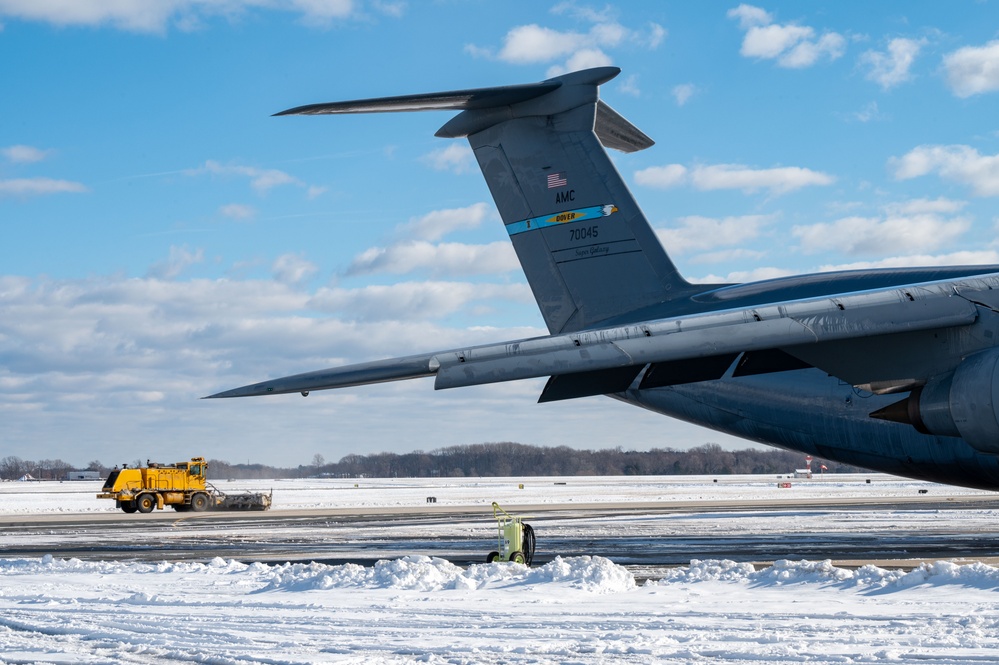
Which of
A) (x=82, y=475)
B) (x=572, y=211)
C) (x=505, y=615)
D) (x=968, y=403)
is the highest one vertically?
(x=572, y=211)

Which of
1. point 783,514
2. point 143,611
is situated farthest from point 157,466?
point 143,611

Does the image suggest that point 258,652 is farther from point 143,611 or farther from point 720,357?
point 720,357

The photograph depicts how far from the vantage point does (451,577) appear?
46.4ft

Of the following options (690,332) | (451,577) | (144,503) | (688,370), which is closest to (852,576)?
(688,370)

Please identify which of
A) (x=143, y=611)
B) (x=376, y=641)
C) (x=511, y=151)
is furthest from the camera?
(x=511, y=151)

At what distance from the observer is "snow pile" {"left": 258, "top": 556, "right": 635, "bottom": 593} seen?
13727mm

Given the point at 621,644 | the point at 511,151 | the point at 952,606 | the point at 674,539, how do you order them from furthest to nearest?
the point at 674,539, the point at 511,151, the point at 952,606, the point at 621,644

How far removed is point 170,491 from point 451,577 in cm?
3326

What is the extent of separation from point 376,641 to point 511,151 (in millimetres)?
8762

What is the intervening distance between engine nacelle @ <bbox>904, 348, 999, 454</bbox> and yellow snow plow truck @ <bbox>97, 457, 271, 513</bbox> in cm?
3747

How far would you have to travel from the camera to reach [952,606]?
444 inches

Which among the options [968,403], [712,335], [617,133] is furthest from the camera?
[617,133]

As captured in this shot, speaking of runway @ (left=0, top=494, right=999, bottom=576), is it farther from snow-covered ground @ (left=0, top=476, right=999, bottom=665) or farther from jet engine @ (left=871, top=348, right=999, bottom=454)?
jet engine @ (left=871, top=348, right=999, bottom=454)

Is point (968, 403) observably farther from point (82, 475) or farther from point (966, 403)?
point (82, 475)
